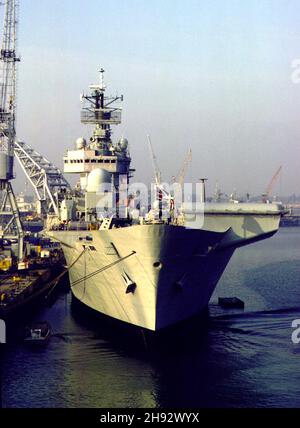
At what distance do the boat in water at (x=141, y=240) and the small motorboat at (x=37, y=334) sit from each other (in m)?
3.29

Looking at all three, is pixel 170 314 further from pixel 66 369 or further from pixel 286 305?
pixel 286 305

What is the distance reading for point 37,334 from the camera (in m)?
29.7

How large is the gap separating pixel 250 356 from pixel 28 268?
1091 inches

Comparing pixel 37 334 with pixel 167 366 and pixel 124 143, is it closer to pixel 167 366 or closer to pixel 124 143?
pixel 167 366

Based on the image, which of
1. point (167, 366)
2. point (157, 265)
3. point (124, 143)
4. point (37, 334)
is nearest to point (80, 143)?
point (124, 143)

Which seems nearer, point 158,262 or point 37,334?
point 158,262

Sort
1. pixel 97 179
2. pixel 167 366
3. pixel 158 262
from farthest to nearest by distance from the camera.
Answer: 1. pixel 97 179
2. pixel 158 262
3. pixel 167 366

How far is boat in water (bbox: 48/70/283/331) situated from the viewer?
26.8m

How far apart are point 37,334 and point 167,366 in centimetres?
745

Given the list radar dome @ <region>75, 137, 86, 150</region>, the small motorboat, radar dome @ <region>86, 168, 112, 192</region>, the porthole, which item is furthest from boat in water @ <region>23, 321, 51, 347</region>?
radar dome @ <region>75, 137, 86, 150</region>

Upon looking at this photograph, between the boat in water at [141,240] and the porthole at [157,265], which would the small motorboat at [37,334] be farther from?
the porthole at [157,265]

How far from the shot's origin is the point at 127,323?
97.8 feet

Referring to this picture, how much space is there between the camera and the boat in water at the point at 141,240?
2680 centimetres
